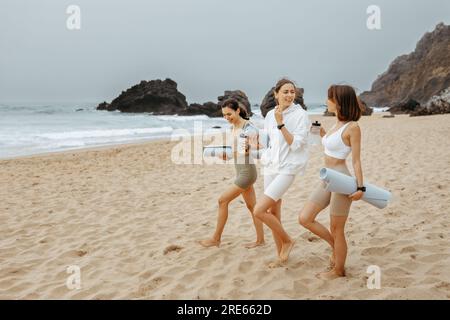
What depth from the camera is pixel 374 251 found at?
4.12m

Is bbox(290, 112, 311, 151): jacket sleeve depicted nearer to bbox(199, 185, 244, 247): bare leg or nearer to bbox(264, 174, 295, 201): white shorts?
bbox(264, 174, 295, 201): white shorts

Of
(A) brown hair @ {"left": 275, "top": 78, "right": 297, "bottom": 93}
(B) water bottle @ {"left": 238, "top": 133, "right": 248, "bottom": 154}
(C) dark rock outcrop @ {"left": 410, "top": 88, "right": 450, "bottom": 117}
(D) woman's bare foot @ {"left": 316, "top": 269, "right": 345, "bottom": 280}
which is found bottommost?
(D) woman's bare foot @ {"left": 316, "top": 269, "right": 345, "bottom": 280}

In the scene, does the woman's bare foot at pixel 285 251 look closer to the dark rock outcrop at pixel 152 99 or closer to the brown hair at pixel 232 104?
the brown hair at pixel 232 104

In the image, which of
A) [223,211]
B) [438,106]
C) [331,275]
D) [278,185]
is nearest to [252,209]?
[223,211]

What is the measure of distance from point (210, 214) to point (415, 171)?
14.6 feet

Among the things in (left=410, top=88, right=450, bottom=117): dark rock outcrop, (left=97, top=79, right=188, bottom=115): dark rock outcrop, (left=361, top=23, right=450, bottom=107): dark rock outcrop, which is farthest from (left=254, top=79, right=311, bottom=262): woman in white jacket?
(left=97, top=79, right=188, bottom=115): dark rock outcrop

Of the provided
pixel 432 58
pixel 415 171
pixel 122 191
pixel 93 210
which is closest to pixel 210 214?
pixel 93 210

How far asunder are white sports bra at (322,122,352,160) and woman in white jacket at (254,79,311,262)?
0.27 meters

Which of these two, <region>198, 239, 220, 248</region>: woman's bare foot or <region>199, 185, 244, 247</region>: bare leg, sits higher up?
<region>199, 185, 244, 247</region>: bare leg

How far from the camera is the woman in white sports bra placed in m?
3.08

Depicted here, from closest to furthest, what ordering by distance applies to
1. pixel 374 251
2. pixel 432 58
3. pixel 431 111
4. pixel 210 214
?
pixel 374 251 → pixel 210 214 → pixel 431 111 → pixel 432 58

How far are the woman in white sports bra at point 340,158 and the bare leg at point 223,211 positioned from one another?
3.27 ft

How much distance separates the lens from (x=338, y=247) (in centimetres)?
339
